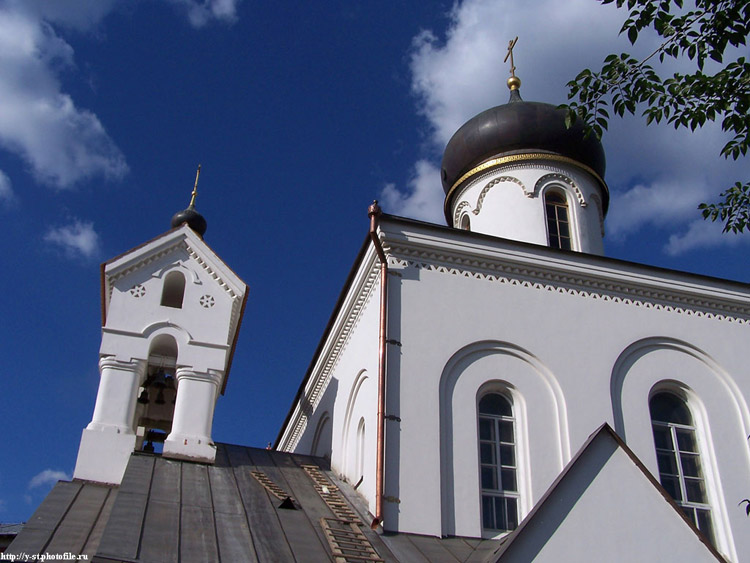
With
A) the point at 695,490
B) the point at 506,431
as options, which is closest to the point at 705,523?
the point at 695,490

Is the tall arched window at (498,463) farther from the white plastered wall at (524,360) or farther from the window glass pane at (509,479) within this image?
the white plastered wall at (524,360)

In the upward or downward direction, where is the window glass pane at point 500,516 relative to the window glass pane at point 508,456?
downward

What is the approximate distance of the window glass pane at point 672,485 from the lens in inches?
436

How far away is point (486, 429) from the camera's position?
11.0 m

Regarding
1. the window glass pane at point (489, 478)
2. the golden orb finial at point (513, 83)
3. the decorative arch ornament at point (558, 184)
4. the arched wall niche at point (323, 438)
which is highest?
the golden orb finial at point (513, 83)

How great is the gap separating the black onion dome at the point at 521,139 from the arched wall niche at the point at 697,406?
185 inches

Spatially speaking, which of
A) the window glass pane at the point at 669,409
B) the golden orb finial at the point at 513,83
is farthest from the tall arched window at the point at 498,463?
the golden orb finial at the point at 513,83

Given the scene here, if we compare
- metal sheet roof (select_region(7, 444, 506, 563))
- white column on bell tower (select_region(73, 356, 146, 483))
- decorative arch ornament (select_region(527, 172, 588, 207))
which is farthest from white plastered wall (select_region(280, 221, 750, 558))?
white column on bell tower (select_region(73, 356, 146, 483))

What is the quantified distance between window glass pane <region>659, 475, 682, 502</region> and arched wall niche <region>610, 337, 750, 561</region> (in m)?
0.30

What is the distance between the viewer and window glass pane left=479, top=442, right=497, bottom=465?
35.1ft

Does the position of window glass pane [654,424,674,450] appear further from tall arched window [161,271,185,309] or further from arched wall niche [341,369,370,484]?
tall arched window [161,271,185,309]

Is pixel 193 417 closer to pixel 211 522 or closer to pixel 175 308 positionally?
pixel 175 308

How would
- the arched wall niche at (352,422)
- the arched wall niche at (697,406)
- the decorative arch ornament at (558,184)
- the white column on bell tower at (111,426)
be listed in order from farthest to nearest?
the decorative arch ornament at (558,184)
the arched wall niche at (352,422)
the arched wall niche at (697,406)
the white column on bell tower at (111,426)

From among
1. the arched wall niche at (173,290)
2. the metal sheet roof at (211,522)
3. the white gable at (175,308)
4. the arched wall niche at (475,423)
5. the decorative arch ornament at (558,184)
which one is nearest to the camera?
the metal sheet roof at (211,522)
